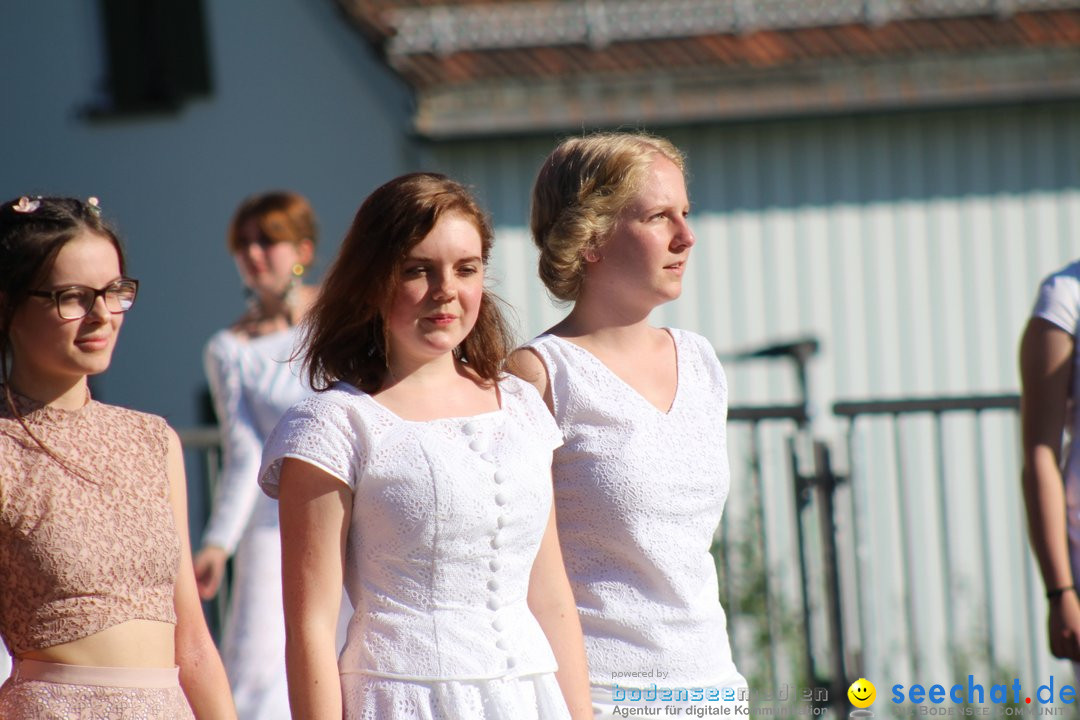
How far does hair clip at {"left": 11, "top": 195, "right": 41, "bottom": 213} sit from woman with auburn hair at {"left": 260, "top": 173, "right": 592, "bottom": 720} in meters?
0.57

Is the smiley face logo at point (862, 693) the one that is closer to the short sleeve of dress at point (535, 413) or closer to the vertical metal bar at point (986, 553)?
the vertical metal bar at point (986, 553)

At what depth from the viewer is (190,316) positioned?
12.1 meters

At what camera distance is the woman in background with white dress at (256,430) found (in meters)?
4.64

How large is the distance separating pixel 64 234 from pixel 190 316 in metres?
9.60

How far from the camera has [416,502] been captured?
2.65 m

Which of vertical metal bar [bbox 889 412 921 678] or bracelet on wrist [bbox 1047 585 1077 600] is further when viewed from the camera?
vertical metal bar [bbox 889 412 921 678]

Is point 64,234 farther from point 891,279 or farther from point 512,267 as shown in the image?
point 891,279

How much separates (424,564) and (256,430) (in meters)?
2.21

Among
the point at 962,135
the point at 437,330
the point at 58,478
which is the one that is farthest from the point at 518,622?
the point at 962,135

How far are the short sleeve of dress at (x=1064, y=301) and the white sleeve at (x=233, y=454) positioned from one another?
8.06ft

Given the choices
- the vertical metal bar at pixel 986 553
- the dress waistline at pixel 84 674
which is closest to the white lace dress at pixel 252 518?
the dress waistline at pixel 84 674

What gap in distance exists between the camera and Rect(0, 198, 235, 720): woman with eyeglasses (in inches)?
103

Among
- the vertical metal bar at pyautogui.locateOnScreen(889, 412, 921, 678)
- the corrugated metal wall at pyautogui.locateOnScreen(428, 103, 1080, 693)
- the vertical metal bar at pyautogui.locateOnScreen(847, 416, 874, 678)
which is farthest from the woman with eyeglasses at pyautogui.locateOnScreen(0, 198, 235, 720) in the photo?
the corrugated metal wall at pyautogui.locateOnScreen(428, 103, 1080, 693)

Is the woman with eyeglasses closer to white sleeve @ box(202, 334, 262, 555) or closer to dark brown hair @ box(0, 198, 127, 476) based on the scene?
dark brown hair @ box(0, 198, 127, 476)
